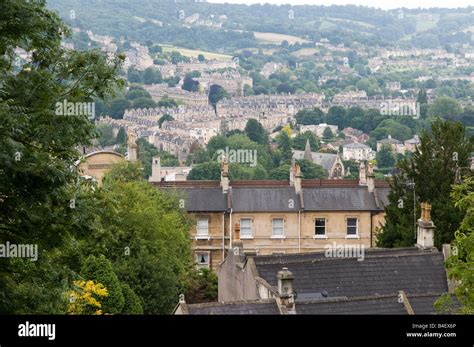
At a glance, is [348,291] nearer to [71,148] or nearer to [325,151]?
[71,148]

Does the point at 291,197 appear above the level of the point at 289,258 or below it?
above

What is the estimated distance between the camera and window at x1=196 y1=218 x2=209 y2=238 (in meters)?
50.1

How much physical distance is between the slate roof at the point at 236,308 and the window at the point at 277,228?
2818cm

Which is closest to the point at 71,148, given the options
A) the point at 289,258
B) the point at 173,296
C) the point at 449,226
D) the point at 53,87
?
the point at 53,87

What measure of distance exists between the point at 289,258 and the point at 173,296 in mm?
7037

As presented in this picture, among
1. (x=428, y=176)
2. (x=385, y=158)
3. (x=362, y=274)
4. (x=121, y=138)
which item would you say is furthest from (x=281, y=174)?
(x=362, y=274)

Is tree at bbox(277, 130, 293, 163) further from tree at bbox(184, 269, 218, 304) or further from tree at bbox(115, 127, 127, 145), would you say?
tree at bbox(184, 269, 218, 304)

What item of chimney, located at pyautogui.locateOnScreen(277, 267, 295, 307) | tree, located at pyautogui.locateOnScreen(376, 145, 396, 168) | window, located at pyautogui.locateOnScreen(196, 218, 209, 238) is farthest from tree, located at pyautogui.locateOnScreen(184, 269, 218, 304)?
tree, located at pyautogui.locateOnScreen(376, 145, 396, 168)

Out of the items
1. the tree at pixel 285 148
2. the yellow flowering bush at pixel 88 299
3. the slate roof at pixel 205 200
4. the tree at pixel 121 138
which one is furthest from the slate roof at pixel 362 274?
the tree at pixel 121 138

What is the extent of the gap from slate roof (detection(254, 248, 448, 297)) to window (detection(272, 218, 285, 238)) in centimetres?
2313

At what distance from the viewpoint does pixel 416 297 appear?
2292cm

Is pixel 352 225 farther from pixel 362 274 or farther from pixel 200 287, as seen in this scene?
pixel 362 274

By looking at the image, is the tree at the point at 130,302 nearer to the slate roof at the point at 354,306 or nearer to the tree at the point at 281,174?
the slate roof at the point at 354,306
